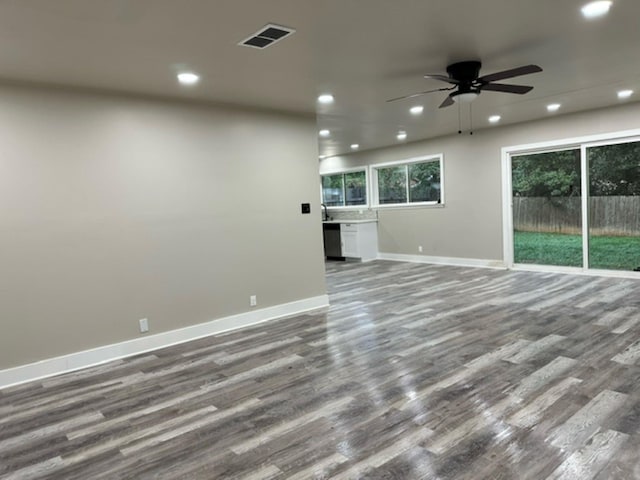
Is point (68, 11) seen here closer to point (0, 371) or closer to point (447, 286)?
point (0, 371)

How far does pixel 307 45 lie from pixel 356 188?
23.6 ft

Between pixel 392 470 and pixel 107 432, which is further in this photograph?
pixel 107 432

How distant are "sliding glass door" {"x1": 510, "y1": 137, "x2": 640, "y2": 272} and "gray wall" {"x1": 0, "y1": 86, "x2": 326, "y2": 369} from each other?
396 centimetres

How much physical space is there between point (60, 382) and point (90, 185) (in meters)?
1.65

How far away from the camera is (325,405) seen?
2.77 metres

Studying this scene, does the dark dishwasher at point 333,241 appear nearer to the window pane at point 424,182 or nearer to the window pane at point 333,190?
the window pane at point 333,190

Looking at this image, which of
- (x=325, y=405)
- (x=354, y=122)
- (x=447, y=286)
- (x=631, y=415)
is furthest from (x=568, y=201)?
(x=325, y=405)

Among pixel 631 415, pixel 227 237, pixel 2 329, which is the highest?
pixel 227 237

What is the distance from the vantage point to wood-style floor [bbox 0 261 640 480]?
2.15m

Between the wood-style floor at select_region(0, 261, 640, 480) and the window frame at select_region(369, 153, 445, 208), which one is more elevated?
the window frame at select_region(369, 153, 445, 208)

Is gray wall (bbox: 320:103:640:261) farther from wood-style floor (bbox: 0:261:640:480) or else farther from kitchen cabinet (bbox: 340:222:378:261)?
wood-style floor (bbox: 0:261:640:480)

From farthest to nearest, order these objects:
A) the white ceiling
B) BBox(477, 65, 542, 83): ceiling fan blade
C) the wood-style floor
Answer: BBox(477, 65, 542, 83): ceiling fan blade
the white ceiling
the wood-style floor

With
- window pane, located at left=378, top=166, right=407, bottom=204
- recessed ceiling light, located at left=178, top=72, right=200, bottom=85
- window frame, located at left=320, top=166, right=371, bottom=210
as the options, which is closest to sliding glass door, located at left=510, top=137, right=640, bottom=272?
window pane, located at left=378, top=166, right=407, bottom=204

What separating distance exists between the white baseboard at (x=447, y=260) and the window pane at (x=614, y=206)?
4.86 ft
